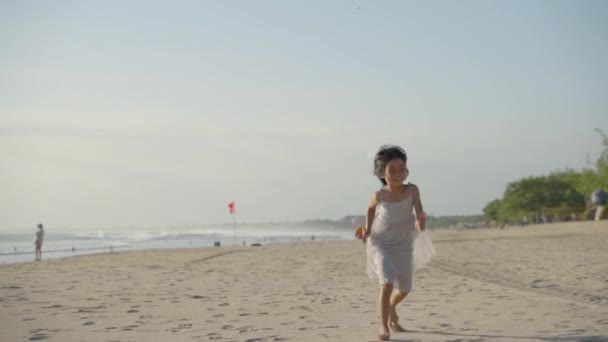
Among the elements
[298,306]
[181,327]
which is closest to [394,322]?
[298,306]

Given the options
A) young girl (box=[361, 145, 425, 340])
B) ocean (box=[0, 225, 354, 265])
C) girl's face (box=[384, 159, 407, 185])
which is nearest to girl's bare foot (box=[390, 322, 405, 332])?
young girl (box=[361, 145, 425, 340])

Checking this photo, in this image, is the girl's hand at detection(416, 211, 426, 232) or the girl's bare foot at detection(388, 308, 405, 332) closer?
the girl's hand at detection(416, 211, 426, 232)

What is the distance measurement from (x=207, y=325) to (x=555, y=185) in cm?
8674

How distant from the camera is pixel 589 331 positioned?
5199 mm

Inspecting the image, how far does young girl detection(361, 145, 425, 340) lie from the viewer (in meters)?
5.45

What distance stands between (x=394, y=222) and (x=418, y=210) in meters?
0.26

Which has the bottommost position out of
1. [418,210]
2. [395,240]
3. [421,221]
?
[395,240]

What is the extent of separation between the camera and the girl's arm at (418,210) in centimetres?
540

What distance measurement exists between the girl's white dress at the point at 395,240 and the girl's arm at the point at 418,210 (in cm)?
6

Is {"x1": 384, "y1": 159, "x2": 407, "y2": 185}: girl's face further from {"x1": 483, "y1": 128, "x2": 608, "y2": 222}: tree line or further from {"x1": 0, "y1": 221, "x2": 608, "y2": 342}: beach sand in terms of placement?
{"x1": 483, "y1": 128, "x2": 608, "y2": 222}: tree line

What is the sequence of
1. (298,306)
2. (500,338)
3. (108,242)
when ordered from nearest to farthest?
(500,338), (298,306), (108,242)

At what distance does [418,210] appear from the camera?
5.46 meters

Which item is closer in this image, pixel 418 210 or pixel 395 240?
pixel 418 210

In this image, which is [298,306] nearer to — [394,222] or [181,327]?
[181,327]
